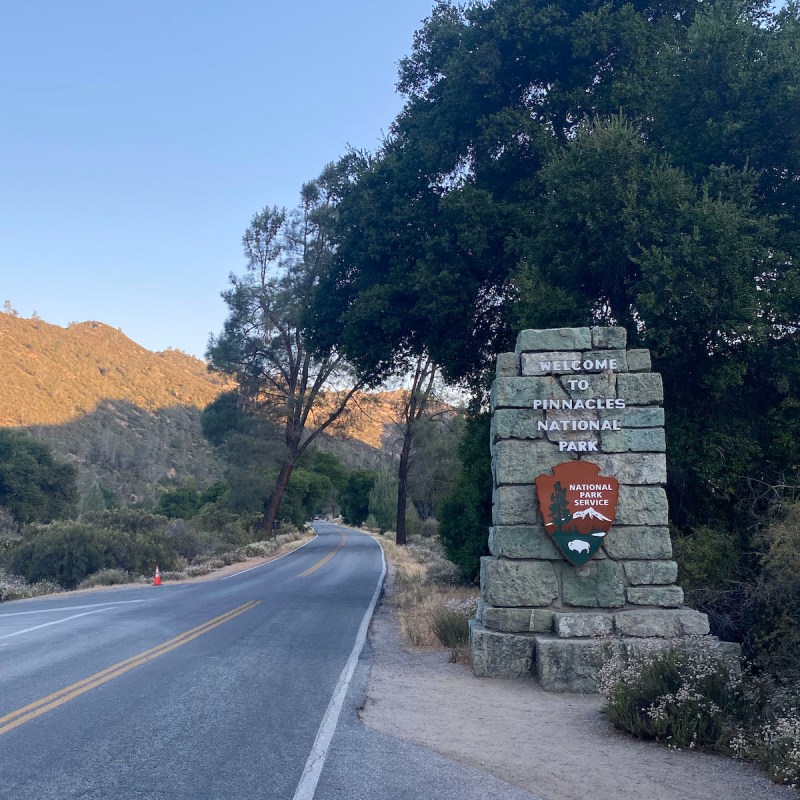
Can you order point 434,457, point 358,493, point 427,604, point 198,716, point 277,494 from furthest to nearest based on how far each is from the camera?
point 358,493, point 277,494, point 434,457, point 427,604, point 198,716

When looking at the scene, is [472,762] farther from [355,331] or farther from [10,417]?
[10,417]

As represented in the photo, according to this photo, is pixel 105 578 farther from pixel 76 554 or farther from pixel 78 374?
pixel 78 374

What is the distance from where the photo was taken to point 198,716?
7.37 metres

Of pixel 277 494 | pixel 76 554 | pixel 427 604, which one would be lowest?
pixel 76 554

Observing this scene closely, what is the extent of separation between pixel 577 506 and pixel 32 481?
155 ft

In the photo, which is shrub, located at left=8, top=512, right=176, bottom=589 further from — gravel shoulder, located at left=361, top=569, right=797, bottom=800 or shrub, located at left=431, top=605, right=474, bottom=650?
gravel shoulder, located at left=361, top=569, right=797, bottom=800

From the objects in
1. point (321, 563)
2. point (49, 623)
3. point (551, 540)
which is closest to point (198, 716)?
point (551, 540)

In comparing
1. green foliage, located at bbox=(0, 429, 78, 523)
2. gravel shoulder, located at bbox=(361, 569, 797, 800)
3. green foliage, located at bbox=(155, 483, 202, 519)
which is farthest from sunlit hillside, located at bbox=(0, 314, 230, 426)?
gravel shoulder, located at bbox=(361, 569, 797, 800)

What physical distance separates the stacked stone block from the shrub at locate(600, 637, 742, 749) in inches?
73.0

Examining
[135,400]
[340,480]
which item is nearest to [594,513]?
[340,480]

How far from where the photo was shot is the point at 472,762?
6.34m

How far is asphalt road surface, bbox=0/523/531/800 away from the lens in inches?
218

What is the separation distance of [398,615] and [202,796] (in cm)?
1157

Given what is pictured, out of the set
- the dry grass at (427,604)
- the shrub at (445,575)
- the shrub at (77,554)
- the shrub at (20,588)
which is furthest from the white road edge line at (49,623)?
the shrub at (77,554)
